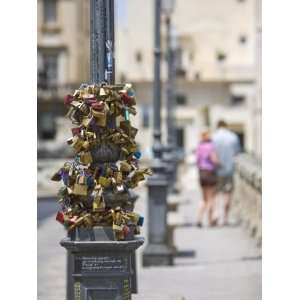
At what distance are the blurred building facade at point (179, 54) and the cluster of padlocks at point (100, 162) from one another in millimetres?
56607

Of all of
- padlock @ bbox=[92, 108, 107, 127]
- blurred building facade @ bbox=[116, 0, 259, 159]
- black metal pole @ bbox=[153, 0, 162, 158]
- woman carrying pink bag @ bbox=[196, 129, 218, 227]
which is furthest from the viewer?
blurred building facade @ bbox=[116, 0, 259, 159]

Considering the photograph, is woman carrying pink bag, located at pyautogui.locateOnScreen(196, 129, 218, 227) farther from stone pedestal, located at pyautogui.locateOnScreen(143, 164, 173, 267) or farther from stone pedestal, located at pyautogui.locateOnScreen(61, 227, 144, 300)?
stone pedestal, located at pyautogui.locateOnScreen(61, 227, 144, 300)

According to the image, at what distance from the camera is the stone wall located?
18111 millimetres

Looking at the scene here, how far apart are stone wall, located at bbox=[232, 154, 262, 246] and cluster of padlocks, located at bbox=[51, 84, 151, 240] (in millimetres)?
8838

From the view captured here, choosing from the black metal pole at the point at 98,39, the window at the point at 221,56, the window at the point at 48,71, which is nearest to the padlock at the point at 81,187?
the black metal pole at the point at 98,39

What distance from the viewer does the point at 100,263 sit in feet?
27.0

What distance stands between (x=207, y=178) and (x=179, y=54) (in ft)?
162

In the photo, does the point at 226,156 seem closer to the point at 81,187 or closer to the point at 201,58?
the point at 81,187

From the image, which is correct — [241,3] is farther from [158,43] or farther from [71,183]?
[71,183]

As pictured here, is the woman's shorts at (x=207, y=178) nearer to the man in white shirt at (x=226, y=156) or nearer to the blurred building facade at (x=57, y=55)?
the man in white shirt at (x=226, y=156)

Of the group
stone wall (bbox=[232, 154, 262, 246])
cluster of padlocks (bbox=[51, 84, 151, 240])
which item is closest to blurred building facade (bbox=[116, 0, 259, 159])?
stone wall (bbox=[232, 154, 262, 246])
